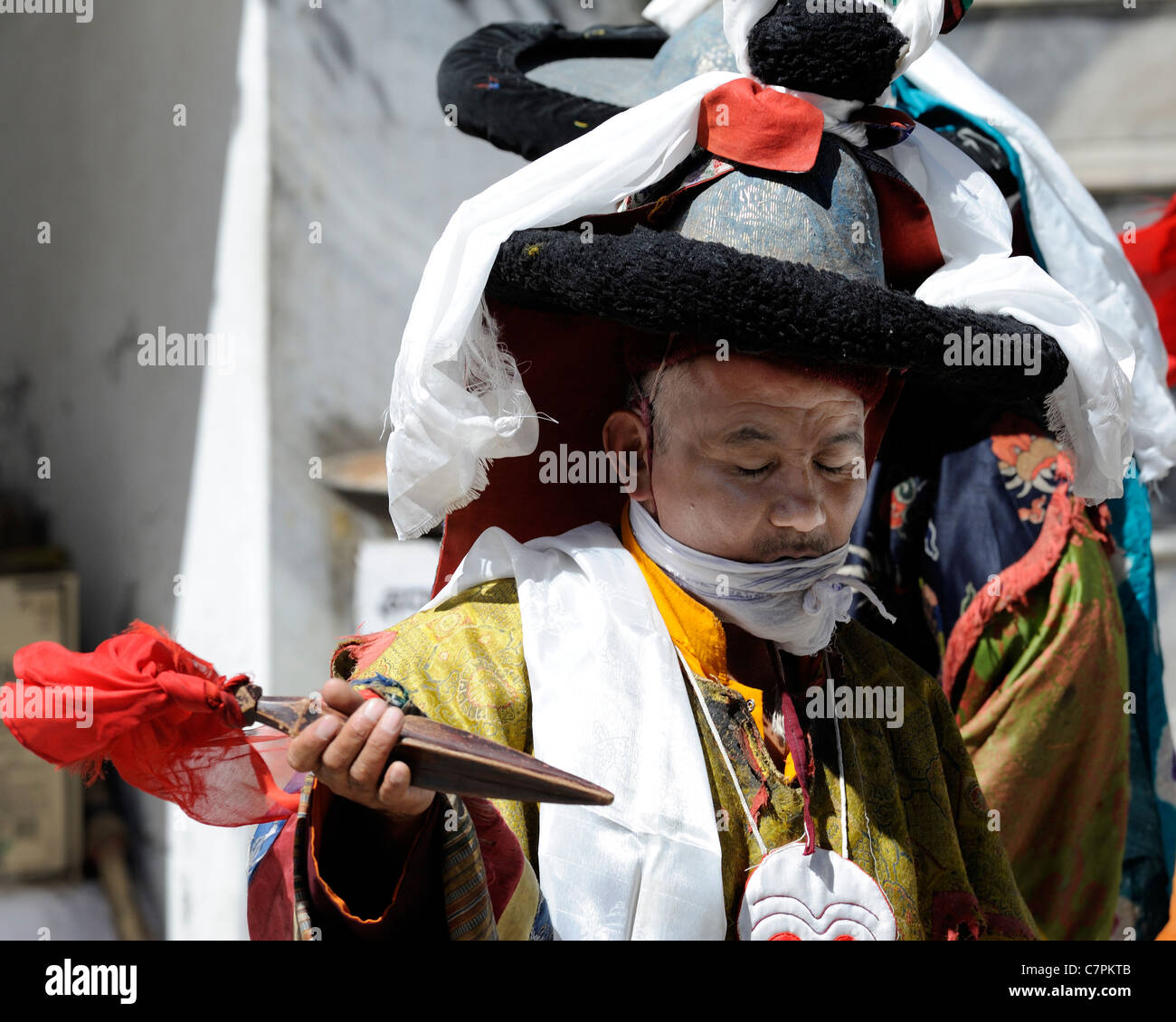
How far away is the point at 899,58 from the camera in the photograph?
5.65 feet

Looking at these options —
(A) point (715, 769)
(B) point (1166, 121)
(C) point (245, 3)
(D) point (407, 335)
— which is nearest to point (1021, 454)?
(A) point (715, 769)

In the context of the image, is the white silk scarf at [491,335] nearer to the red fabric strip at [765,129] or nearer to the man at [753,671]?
the red fabric strip at [765,129]

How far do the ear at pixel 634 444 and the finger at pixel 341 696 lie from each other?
651 millimetres

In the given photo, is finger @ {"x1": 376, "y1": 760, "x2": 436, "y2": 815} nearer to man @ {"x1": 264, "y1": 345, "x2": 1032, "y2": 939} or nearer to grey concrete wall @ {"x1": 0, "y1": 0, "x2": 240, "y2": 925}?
man @ {"x1": 264, "y1": 345, "x2": 1032, "y2": 939}

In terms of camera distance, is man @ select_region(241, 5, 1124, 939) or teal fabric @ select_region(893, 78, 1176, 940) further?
teal fabric @ select_region(893, 78, 1176, 940)

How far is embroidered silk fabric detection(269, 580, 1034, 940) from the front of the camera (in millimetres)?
1563

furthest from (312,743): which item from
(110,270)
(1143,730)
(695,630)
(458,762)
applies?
(110,270)

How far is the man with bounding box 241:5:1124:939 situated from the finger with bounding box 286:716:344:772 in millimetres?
256

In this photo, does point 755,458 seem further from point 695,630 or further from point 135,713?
point 135,713

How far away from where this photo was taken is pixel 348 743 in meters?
1.20

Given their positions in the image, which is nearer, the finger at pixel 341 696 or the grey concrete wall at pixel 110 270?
the finger at pixel 341 696

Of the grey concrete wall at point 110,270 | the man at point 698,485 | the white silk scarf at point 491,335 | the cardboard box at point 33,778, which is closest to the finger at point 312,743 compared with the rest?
the man at point 698,485

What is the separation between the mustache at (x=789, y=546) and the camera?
5.43 ft

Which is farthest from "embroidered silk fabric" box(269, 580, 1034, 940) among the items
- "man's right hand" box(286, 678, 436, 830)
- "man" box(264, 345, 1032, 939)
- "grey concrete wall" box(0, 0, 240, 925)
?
"grey concrete wall" box(0, 0, 240, 925)
